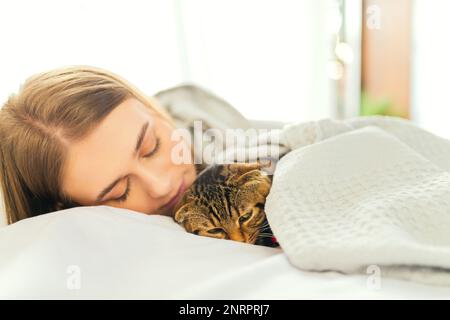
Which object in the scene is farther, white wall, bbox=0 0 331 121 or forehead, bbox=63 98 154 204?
white wall, bbox=0 0 331 121

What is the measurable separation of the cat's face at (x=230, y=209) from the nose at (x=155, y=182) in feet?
0.16

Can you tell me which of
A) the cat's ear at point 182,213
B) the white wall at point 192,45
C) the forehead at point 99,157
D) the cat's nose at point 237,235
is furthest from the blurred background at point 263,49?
the cat's nose at point 237,235

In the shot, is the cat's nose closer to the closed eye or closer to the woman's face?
the closed eye

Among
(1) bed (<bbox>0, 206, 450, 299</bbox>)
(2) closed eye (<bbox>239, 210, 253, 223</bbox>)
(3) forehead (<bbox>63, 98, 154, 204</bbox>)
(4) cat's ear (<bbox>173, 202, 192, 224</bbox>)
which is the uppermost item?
(3) forehead (<bbox>63, 98, 154, 204</bbox>)

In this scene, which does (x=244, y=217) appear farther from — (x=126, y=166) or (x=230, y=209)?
(x=126, y=166)

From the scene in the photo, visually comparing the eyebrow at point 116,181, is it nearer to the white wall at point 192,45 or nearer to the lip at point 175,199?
the lip at point 175,199

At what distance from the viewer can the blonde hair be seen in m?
0.96

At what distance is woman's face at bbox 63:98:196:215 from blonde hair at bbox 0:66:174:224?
0.09 ft

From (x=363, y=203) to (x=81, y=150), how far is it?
584 millimetres

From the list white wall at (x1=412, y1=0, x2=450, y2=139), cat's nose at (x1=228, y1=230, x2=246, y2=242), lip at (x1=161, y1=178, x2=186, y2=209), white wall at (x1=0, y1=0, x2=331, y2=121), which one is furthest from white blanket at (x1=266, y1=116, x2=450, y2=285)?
white wall at (x1=412, y1=0, x2=450, y2=139)

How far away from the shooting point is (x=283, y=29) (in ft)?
8.16

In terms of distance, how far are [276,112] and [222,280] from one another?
1968mm

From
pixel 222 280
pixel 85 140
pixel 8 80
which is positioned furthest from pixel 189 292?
pixel 8 80

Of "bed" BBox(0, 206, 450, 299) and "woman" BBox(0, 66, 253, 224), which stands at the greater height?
"woman" BBox(0, 66, 253, 224)
